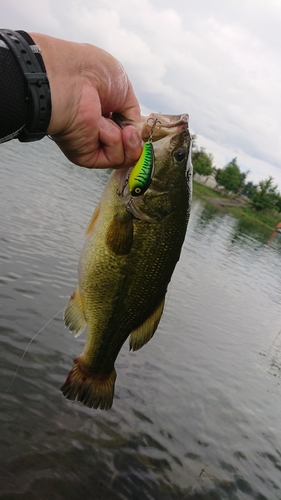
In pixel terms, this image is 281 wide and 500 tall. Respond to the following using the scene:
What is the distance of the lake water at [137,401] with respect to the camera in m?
5.46

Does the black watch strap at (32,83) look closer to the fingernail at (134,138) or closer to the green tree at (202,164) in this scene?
the fingernail at (134,138)

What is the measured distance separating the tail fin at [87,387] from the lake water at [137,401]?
213cm

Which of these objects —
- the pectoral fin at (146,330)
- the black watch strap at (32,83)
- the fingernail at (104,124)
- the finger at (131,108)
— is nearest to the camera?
the black watch strap at (32,83)

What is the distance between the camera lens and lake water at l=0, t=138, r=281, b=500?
5.46 meters

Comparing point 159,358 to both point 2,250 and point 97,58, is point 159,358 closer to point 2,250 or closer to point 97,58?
point 2,250

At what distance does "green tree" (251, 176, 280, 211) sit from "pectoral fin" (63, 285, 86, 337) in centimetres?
8614

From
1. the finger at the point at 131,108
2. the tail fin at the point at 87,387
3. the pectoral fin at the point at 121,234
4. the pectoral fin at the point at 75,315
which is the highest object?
the finger at the point at 131,108

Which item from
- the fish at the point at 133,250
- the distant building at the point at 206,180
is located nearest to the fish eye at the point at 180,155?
the fish at the point at 133,250

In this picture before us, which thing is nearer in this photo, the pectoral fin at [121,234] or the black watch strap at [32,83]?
the black watch strap at [32,83]

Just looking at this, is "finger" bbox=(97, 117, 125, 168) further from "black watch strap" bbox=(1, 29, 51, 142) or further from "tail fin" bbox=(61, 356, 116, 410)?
"tail fin" bbox=(61, 356, 116, 410)

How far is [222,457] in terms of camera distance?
21.9 feet

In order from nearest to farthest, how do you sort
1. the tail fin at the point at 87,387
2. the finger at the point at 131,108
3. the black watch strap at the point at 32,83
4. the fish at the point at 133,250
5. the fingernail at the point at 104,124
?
the black watch strap at the point at 32,83, the fingernail at the point at 104,124, the finger at the point at 131,108, the fish at the point at 133,250, the tail fin at the point at 87,387

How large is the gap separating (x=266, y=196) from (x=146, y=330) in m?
89.7

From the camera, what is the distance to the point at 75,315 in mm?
3369
